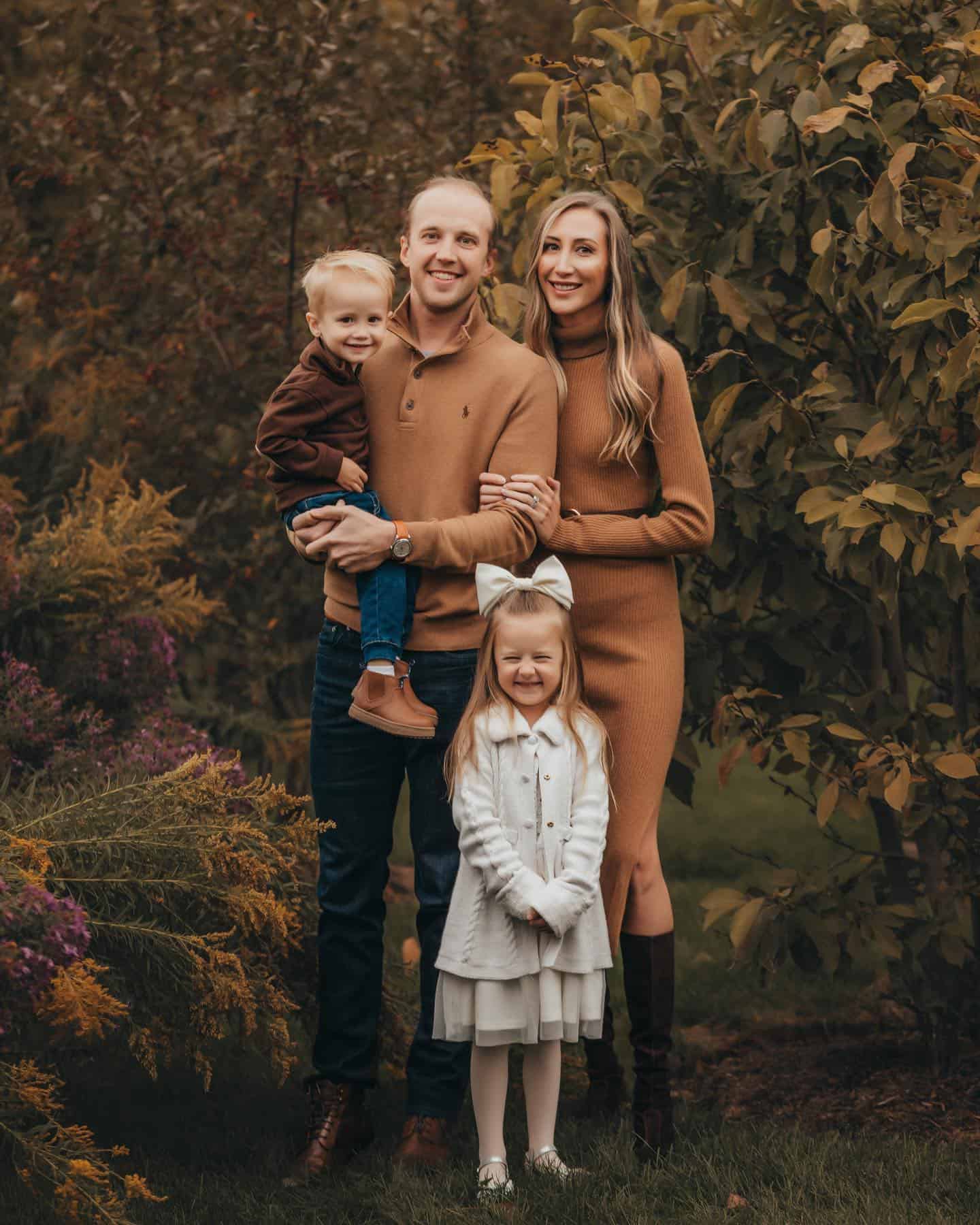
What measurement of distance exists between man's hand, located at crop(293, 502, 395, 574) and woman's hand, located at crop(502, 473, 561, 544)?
0.24m

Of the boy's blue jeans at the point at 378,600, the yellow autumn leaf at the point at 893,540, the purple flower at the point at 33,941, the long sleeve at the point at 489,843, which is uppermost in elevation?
the yellow autumn leaf at the point at 893,540

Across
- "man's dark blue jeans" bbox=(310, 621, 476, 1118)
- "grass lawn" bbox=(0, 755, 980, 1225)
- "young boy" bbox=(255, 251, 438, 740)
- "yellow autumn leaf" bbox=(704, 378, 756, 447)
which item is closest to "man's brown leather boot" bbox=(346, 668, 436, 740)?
"young boy" bbox=(255, 251, 438, 740)

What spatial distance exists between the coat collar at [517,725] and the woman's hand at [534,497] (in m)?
0.40

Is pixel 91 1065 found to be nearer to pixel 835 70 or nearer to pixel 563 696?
pixel 563 696

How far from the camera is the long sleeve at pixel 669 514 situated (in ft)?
11.7

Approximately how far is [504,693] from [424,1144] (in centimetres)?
106

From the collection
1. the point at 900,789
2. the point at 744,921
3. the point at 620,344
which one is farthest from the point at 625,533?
the point at 744,921

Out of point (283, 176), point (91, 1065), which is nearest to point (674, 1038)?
point (91, 1065)

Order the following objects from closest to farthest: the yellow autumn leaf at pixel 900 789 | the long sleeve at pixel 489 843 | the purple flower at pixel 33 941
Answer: the purple flower at pixel 33 941 → the long sleeve at pixel 489 843 → the yellow autumn leaf at pixel 900 789

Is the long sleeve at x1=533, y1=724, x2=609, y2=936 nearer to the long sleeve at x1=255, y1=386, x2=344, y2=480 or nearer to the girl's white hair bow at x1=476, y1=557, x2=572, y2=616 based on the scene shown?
the girl's white hair bow at x1=476, y1=557, x2=572, y2=616

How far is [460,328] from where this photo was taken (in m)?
3.54

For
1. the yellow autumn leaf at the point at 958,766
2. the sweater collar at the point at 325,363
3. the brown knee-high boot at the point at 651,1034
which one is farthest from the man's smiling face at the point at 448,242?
the yellow autumn leaf at the point at 958,766

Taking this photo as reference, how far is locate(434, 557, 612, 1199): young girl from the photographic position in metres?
3.33

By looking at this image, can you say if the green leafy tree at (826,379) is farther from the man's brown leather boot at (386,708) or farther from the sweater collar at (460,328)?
the man's brown leather boot at (386,708)
